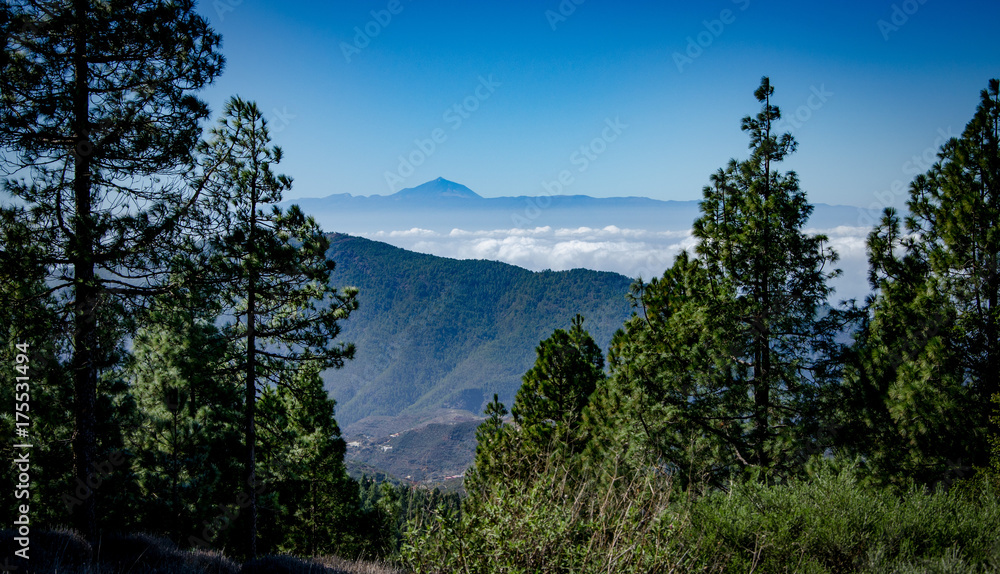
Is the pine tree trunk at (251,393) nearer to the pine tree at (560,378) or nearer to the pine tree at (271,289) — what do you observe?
the pine tree at (271,289)

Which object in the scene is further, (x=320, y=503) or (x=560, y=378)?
(x=320, y=503)

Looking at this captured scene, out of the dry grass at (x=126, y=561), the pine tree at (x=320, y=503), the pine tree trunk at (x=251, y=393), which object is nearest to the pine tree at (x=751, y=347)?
the dry grass at (x=126, y=561)

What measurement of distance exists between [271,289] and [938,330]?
13.7 m

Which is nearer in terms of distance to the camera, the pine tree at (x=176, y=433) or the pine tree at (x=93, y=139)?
the pine tree at (x=93, y=139)

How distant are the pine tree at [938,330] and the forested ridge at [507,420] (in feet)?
0.16

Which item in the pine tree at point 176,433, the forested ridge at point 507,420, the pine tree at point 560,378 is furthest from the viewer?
the pine tree at point 560,378

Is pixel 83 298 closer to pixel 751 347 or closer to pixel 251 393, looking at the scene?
pixel 251 393

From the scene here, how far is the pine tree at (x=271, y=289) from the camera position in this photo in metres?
10.3

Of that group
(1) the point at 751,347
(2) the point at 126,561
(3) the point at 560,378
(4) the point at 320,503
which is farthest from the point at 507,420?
(4) the point at 320,503

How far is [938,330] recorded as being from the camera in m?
10.5

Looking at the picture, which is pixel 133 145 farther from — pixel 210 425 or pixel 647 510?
pixel 210 425

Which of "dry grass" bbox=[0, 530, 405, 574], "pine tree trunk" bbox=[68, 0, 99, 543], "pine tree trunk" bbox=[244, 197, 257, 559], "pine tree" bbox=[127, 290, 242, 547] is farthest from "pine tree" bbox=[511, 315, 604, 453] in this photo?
"pine tree trunk" bbox=[68, 0, 99, 543]

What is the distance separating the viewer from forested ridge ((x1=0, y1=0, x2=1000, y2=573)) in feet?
14.3

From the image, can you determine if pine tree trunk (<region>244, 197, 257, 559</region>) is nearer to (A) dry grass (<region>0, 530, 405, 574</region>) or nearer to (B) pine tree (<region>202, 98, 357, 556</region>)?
(B) pine tree (<region>202, 98, 357, 556</region>)
